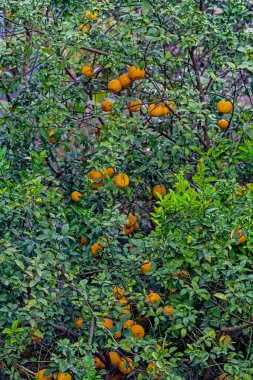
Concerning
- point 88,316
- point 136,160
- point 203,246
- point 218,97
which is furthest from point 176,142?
point 88,316

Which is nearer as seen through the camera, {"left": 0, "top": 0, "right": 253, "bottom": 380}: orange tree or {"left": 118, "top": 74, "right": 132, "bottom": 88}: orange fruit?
{"left": 0, "top": 0, "right": 253, "bottom": 380}: orange tree

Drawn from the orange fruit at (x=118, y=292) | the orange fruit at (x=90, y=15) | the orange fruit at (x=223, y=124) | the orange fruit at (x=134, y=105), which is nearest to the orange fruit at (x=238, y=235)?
the orange fruit at (x=118, y=292)

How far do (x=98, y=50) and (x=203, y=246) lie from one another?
129 cm

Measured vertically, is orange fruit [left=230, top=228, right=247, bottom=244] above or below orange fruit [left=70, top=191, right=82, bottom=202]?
above

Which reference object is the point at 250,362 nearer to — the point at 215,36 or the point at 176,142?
the point at 176,142

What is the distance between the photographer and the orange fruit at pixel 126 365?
11.4ft

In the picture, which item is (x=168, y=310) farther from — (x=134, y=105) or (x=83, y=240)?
(x=134, y=105)

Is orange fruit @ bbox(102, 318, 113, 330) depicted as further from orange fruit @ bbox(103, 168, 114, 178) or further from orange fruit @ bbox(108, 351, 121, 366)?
orange fruit @ bbox(103, 168, 114, 178)

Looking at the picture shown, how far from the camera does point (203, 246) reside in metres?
3.46

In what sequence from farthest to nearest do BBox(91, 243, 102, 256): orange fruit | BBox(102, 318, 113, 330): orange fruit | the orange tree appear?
1. BBox(91, 243, 102, 256): orange fruit
2. BBox(102, 318, 113, 330): orange fruit
3. the orange tree

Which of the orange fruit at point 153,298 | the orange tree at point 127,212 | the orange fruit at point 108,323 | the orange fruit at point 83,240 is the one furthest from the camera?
the orange fruit at point 83,240

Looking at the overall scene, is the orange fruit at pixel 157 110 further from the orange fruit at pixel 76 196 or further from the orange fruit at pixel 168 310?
the orange fruit at pixel 168 310

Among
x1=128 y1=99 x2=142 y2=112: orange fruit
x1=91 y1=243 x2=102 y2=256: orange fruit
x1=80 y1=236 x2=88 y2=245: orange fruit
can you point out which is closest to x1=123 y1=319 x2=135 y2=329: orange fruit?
x1=91 y1=243 x2=102 y2=256: orange fruit

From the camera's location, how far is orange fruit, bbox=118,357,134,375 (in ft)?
11.4
